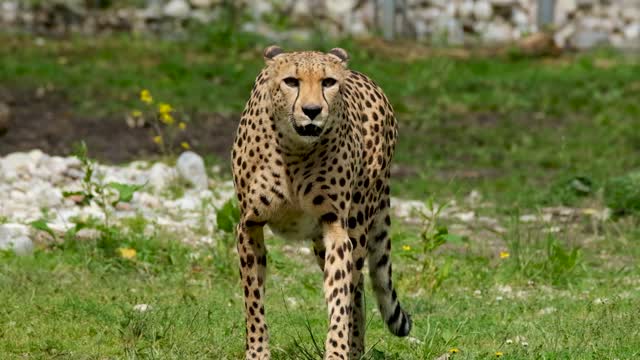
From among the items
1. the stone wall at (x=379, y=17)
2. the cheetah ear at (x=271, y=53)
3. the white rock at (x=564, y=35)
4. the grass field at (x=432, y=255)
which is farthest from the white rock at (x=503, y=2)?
the cheetah ear at (x=271, y=53)

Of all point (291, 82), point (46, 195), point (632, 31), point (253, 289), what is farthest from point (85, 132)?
point (632, 31)

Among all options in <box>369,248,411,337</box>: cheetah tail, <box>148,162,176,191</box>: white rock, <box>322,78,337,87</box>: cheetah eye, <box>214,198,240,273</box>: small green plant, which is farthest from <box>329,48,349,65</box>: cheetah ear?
<box>148,162,176,191</box>: white rock

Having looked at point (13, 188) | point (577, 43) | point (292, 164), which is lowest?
point (577, 43)

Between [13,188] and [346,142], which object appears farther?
[13,188]

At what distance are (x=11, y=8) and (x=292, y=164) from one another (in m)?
13.1

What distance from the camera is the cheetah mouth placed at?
6047mm

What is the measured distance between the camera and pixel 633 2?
64.5 feet

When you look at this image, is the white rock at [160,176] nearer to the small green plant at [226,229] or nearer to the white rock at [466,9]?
the small green plant at [226,229]

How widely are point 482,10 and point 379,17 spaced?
4.95 feet

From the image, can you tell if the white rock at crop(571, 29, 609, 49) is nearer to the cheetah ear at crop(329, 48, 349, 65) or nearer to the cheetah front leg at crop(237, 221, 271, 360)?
the cheetah ear at crop(329, 48, 349, 65)

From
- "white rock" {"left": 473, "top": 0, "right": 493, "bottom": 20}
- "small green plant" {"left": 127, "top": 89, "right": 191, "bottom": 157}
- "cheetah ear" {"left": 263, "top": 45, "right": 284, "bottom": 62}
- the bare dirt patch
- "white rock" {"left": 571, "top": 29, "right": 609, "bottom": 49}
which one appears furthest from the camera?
"white rock" {"left": 473, "top": 0, "right": 493, "bottom": 20}

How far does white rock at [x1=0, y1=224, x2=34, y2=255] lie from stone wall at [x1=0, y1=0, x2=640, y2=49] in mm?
9448

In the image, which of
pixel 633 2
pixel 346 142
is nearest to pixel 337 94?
pixel 346 142

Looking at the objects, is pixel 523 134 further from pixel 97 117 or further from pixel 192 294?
pixel 192 294
